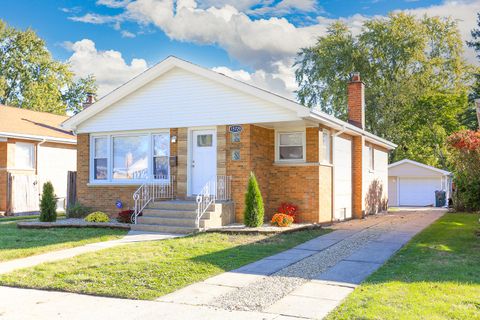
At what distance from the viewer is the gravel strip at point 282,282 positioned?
6.31 m

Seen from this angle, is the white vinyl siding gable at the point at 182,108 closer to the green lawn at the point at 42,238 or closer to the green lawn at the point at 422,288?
the green lawn at the point at 42,238

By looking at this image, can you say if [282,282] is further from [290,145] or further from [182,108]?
[182,108]

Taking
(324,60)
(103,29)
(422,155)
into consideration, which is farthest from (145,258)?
(422,155)

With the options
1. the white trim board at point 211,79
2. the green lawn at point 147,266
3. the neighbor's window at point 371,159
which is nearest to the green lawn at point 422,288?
the green lawn at point 147,266

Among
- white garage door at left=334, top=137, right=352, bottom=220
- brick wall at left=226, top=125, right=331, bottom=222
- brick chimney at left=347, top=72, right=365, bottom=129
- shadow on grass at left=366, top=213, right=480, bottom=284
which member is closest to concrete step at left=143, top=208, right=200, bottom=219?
brick wall at left=226, top=125, right=331, bottom=222

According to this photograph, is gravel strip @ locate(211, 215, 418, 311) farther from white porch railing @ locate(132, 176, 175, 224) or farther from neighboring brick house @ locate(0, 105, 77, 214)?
neighboring brick house @ locate(0, 105, 77, 214)

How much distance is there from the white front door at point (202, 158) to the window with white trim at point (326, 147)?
356 cm

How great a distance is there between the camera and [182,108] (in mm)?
15773

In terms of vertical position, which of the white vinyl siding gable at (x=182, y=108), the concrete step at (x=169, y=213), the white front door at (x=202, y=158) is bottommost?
the concrete step at (x=169, y=213)

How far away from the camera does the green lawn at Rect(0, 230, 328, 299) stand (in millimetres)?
7176

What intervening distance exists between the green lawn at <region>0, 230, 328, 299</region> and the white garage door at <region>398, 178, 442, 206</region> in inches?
988

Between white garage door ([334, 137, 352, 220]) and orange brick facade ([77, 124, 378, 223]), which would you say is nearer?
orange brick facade ([77, 124, 378, 223])

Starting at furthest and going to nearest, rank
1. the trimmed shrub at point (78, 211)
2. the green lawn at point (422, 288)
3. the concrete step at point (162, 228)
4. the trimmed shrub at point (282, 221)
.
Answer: the trimmed shrub at point (78, 211) → the trimmed shrub at point (282, 221) → the concrete step at point (162, 228) → the green lawn at point (422, 288)

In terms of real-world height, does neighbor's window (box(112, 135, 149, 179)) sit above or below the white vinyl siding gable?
below
